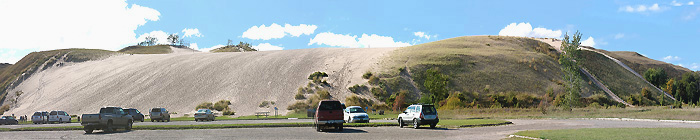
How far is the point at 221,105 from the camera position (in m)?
79.1

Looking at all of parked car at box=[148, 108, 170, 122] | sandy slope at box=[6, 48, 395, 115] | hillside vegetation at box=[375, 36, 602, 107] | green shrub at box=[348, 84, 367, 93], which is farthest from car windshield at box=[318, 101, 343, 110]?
green shrub at box=[348, 84, 367, 93]

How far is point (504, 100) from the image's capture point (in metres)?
76.6

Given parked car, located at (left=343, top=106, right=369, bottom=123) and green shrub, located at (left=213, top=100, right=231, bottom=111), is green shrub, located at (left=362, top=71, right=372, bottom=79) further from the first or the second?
parked car, located at (left=343, top=106, right=369, bottom=123)

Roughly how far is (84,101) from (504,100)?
68.2 metres

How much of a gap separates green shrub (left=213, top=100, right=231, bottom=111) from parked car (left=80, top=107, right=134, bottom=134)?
43442 millimetres

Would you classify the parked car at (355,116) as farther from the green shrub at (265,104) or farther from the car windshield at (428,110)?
the green shrub at (265,104)

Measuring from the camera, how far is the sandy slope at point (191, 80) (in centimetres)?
8475

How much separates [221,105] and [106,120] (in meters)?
47.4

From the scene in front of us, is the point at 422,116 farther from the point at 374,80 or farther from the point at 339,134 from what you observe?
the point at 374,80

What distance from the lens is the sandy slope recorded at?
84750mm

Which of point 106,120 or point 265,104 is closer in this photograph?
point 106,120

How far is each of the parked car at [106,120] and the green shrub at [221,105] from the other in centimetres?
4344

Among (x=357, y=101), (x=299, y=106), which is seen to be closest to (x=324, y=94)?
(x=299, y=106)

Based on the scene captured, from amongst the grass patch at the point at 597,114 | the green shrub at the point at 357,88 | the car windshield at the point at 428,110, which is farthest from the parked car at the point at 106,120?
the green shrub at the point at 357,88
